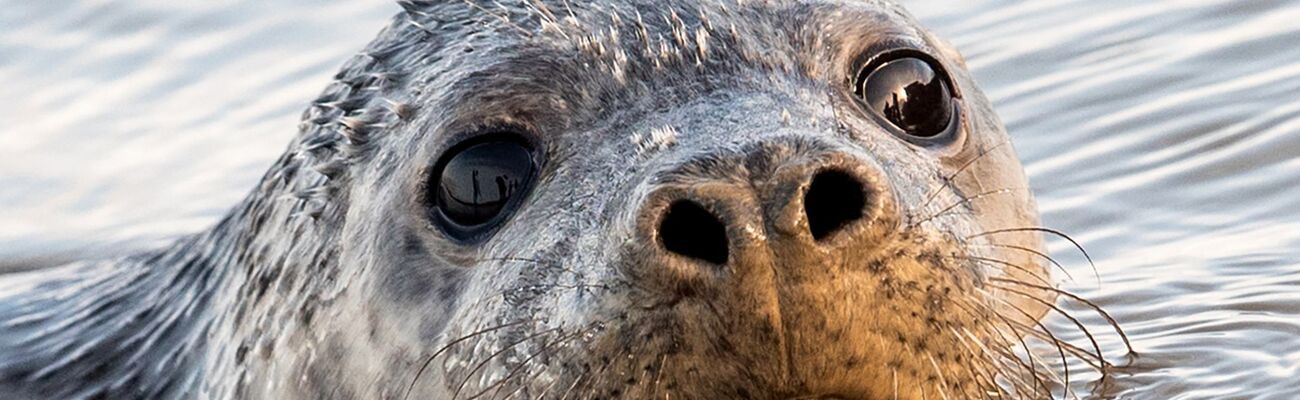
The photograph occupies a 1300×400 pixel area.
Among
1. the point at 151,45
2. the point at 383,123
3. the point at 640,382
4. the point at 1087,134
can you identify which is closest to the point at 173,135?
the point at 151,45

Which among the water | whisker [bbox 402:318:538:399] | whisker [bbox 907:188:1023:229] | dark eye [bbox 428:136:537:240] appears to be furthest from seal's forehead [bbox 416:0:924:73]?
the water

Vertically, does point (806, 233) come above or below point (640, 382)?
above

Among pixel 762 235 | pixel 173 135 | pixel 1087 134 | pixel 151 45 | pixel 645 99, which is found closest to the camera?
pixel 762 235

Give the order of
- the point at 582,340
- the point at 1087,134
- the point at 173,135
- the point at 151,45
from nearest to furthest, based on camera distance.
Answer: the point at 582,340 → the point at 1087,134 → the point at 173,135 → the point at 151,45

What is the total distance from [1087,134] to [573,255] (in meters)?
3.71

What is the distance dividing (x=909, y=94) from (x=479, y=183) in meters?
0.82

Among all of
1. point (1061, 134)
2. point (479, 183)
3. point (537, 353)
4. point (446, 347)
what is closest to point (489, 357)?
point (446, 347)

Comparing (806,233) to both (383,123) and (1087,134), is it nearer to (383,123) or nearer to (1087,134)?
(383,123)

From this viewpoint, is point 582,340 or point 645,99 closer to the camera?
point 582,340

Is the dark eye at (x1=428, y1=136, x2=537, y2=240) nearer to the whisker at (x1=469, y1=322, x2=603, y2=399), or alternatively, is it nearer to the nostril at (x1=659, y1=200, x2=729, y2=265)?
the whisker at (x1=469, y1=322, x2=603, y2=399)

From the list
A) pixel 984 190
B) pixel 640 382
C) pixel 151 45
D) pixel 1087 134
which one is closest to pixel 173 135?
pixel 151 45

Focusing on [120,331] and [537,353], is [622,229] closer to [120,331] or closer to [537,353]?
[537,353]

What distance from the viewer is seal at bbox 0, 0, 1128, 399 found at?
3.56 metres

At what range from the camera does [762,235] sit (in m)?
3.47
